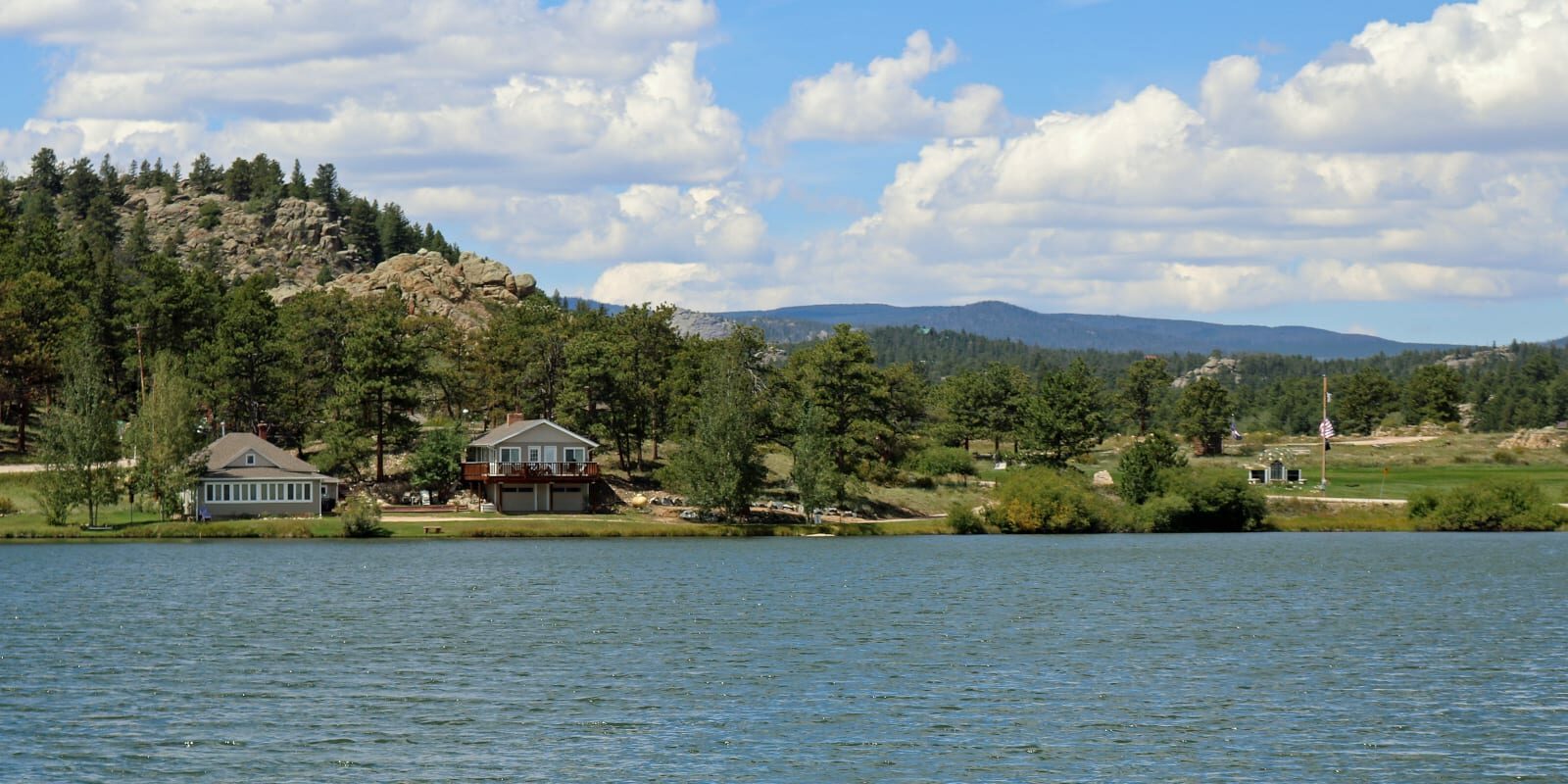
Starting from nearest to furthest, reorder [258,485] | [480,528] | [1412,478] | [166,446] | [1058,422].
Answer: [166,446], [480,528], [258,485], [1058,422], [1412,478]

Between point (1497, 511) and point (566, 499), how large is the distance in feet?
219

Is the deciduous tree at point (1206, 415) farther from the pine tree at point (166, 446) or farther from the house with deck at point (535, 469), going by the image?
the pine tree at point (166, 446)

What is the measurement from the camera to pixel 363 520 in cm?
9850

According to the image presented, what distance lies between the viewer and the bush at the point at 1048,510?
372 feet

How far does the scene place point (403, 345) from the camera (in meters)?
117

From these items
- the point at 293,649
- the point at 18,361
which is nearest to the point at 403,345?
the point at 18,361

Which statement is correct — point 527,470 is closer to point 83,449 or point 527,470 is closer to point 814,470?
point 814,470

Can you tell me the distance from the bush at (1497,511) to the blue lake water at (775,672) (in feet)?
116

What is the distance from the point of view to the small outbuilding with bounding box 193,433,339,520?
4161 inches

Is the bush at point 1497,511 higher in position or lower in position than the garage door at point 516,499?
lower

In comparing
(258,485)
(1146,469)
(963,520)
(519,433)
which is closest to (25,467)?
(258,485)

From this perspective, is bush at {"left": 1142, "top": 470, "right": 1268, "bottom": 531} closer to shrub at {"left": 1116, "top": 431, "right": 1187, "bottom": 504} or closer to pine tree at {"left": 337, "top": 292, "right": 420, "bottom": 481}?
shrub at {"left": 1116, "top": 431, "right": 1187, "bottom": 504}

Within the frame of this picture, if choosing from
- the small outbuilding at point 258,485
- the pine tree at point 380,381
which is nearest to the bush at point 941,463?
the pine tree at point 380,381

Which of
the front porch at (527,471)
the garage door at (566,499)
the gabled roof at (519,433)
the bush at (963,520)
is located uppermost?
the gabled roof at (519,433)
